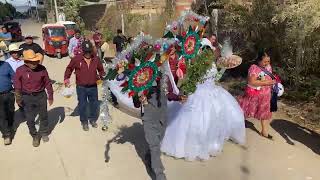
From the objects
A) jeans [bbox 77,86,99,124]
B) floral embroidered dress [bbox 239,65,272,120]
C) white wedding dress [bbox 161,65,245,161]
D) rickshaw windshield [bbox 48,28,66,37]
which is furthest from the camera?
rickshaw windshield [bbox 48,28,66,37]

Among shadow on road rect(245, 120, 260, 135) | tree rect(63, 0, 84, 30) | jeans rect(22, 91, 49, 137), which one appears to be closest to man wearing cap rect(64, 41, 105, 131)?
jeans rect(22, 91, 49, 137)

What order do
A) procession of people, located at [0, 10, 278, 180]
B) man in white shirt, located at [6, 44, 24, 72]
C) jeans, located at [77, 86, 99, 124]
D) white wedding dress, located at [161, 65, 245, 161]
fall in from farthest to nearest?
Answer: man in white shirt, located at [6, 44, 24, 72]
jeans, located at [77, 86, 99, 124]
white wedding dress, located at [161, 65, 245, 161]
procession of people, located at [0, 10, 278, 180]

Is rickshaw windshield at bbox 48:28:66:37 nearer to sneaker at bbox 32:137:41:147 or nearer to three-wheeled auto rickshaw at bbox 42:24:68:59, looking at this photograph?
three-wheeled auto rickshaw at bbox 42:24:68:59

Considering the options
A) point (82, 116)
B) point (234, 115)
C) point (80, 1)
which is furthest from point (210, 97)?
point (80, 1)

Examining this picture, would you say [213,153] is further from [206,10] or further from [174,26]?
[206,10]

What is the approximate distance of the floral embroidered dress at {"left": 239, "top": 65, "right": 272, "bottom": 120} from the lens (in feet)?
25.4

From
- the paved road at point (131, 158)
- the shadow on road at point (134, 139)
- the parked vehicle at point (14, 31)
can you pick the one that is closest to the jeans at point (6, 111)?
the paved road at point (131, 158)

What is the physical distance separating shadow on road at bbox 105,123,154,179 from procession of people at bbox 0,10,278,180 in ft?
1.32

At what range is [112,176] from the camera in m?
6.68

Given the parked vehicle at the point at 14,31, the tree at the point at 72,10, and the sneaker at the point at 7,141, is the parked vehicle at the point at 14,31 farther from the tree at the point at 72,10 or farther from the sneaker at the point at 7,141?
the sneaker at the point at 7,141

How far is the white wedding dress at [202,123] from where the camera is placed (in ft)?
23.5

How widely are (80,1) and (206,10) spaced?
28.1 meters

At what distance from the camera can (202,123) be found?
7.21 meters

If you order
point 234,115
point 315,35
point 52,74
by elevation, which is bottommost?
point 52,74
